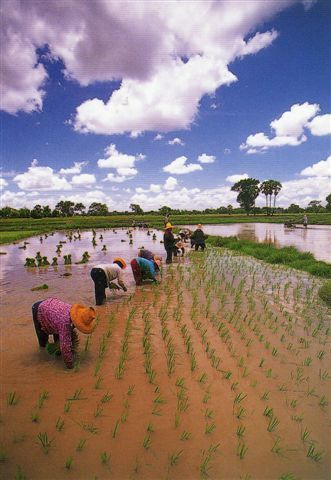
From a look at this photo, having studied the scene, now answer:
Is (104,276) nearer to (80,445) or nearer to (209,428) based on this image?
(80,445)

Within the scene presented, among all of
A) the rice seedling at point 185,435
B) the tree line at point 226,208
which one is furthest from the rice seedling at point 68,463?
the tree line at point 226,208

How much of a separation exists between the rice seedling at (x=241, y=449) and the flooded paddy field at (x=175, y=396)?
0.05ft

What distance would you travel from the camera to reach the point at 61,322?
4.02m

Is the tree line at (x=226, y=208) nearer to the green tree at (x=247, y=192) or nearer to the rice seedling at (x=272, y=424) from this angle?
the green tree at (x=247, y=192)

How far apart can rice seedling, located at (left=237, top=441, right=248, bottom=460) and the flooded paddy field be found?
0.02 m

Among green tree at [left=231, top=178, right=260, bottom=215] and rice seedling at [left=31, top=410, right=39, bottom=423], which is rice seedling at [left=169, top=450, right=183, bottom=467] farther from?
green tree at [left=231, top=178, right=260, bottom=215]

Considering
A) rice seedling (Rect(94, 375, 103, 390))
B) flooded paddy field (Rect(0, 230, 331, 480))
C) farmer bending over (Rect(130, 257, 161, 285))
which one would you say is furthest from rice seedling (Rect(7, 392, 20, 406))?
farmer bending over (Rect(130, 257, 161, 285))

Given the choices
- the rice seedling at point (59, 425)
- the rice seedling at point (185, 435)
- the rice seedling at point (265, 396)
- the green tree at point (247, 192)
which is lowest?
the rice seedling at point (265, 396)

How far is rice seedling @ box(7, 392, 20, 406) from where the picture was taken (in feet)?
11.2

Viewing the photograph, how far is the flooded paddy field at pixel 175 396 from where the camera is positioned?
266 cm

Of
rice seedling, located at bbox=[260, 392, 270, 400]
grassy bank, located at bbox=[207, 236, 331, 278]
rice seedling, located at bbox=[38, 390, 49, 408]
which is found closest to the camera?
rice seedling, located at bbox=[38, 390, 49, 408]

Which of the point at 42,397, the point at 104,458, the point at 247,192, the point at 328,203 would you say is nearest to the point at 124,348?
the point at 42,397

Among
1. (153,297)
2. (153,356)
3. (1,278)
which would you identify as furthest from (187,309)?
(1,278)

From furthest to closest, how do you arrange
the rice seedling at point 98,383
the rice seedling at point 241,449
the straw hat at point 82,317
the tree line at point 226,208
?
the tree line at point 226,208 → the straw hat at point 82,317 → the rice seedling at point 98,383 → the rice seedling at point 241,449
